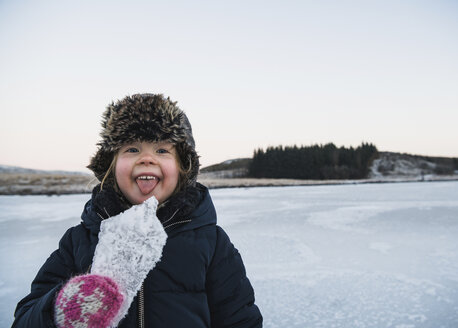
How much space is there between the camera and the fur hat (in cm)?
118

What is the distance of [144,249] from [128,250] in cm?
5

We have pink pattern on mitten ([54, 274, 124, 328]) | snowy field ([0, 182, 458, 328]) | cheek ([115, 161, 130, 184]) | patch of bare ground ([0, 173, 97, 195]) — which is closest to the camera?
pink pattern on mitten ([54, 274, 124, 328])

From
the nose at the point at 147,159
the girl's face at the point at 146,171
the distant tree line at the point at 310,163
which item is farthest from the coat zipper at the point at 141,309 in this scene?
the distant tree line at the point at 310,163

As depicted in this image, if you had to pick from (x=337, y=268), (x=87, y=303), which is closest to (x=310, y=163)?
(x=337, y=268)

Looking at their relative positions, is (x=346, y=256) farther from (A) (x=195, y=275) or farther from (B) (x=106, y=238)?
(B) (x=106, y=238)

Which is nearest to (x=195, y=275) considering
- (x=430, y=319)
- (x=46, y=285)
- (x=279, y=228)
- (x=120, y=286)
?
(x=120, y=286)

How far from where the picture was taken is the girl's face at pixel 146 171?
1112 millimetres

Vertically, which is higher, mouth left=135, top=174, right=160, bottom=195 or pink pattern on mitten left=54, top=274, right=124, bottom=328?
mouth left=135, top=174, right=160, bottom=195

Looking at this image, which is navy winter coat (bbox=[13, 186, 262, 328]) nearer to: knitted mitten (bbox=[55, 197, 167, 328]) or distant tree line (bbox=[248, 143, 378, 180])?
knitted mitten (bbox=[55, 197, 167, 328])

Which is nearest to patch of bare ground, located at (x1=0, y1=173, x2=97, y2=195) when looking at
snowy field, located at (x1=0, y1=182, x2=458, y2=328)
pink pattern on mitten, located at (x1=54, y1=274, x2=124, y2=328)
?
snowy field, located at (x1=0, y1=182, x2=458, y2=328)

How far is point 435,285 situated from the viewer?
8.64ft

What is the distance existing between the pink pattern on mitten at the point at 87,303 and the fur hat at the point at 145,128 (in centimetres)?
57

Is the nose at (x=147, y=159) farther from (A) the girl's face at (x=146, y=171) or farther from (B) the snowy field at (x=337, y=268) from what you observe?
(B) the snowy field at (x=337, y=268)

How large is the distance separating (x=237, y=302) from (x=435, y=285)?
2.56m
